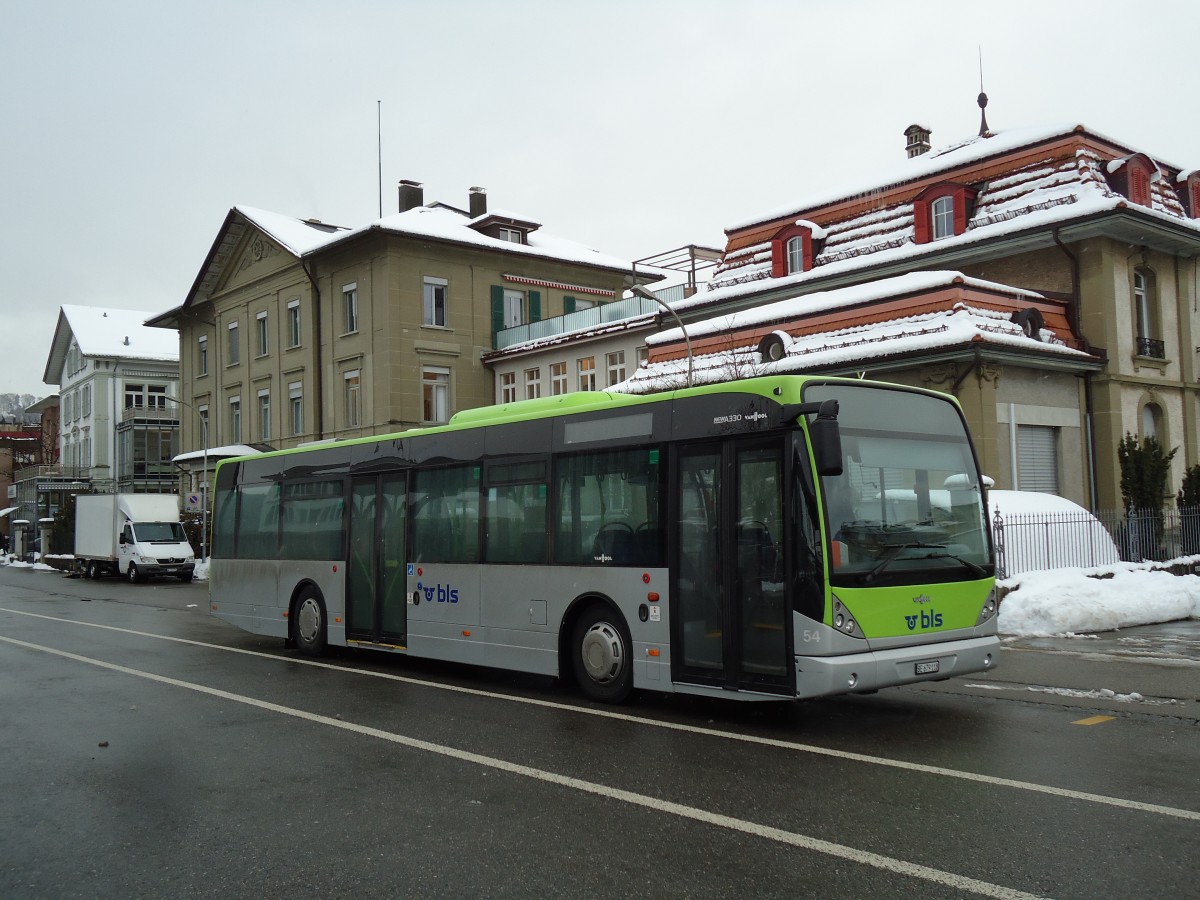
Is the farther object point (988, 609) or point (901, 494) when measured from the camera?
point (988, 609)

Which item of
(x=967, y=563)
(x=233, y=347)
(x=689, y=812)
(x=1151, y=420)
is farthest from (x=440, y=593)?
(x=233, y=347)

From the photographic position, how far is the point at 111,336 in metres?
75.3

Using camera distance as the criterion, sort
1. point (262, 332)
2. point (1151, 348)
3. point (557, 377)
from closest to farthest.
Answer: point (1151, 348) → point (557, 377) → point (262, 332)

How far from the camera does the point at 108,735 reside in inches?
351

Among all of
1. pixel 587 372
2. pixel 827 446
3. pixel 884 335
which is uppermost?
pixel 587 372

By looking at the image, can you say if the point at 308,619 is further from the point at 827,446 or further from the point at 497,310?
the point at 497,310

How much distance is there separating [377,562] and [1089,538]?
44.1 feet

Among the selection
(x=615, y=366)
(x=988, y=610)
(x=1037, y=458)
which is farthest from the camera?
(x=615, y=366)

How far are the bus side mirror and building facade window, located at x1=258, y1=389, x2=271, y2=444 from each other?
44276mm

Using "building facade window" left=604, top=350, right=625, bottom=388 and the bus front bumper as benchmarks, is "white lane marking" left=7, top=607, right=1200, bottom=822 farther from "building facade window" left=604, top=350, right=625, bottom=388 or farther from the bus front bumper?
"building facade window" left=604, top=350, right=625, bottom=388

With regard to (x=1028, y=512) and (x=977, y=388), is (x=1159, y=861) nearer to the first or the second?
(x=1028, y=512)

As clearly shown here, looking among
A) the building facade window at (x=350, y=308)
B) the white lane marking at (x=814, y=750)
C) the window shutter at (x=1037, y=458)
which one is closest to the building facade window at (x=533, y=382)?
the building facade window at (x=350, y=308)

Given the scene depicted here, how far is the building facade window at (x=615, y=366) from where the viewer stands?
128ft

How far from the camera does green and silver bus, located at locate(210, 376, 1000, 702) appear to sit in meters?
8.40
